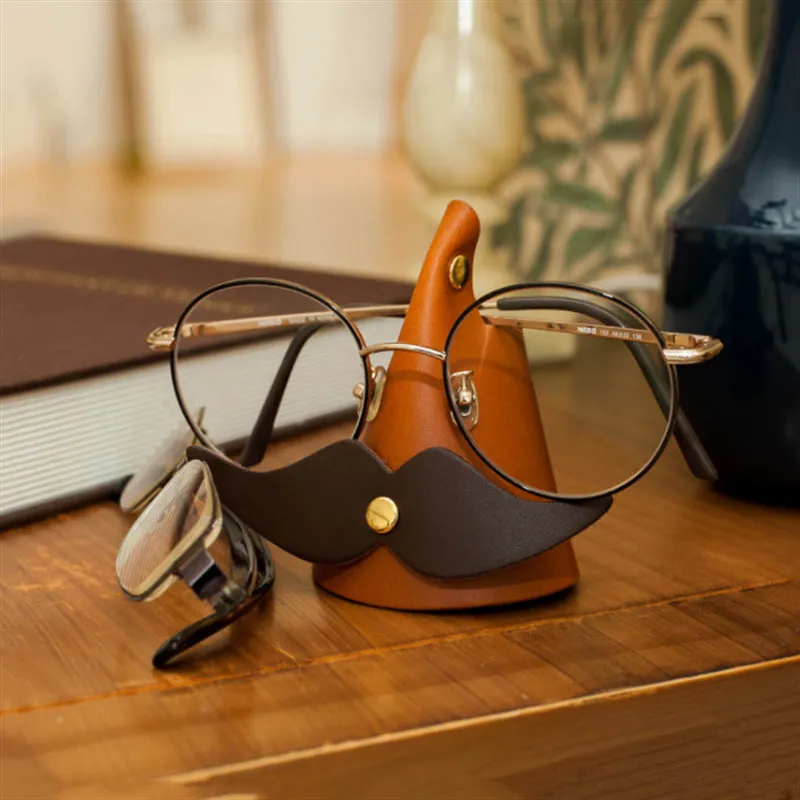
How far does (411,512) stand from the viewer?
0.35 m

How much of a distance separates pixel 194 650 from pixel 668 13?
622 millimetres

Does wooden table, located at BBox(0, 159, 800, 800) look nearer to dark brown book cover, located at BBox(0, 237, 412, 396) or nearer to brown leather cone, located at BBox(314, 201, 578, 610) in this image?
brown leather cone, located at BBox(314, 201, 578, 610)

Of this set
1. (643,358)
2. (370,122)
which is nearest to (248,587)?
(643,358)

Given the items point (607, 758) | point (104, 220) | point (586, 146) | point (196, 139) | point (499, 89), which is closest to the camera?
point (607, 758)

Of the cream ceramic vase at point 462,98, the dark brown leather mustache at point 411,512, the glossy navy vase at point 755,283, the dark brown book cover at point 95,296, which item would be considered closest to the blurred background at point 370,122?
the cream ceramic vase at point 462,98

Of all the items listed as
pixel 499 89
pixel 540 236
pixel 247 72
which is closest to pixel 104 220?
pixel 540 236

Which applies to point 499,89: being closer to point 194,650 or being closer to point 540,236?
point 540,236

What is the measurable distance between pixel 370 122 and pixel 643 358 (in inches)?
135

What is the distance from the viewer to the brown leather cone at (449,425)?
35 cm

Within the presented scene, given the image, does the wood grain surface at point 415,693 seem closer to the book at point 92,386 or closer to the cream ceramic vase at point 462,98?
the book at point 92,386

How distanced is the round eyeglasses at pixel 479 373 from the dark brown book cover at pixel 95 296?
0.10ft

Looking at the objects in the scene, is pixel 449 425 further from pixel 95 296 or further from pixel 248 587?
pixel 95 296

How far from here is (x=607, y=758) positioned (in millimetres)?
309

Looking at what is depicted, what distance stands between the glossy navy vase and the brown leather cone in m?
0.11
